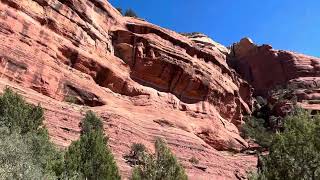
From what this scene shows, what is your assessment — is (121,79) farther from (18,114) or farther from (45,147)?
(45,147)

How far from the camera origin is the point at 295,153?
2138cm

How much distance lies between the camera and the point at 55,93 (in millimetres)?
44500

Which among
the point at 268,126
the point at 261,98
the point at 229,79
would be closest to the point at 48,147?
the point at 229,79

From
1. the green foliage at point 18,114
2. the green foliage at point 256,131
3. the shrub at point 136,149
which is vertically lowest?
the shrub at point 136,149

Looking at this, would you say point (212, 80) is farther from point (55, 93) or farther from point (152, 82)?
point (55, 93)

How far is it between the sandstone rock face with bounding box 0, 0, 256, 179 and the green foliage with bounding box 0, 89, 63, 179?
154 inches

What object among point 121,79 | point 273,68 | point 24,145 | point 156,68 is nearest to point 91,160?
point 24,145

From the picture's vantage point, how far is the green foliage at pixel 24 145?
16942 mm

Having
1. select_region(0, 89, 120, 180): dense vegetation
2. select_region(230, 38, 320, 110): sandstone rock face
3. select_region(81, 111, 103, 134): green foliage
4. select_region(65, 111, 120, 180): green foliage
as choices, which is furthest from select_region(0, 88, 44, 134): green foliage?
select_region(230, 38, 320, 110): sandstone rock face

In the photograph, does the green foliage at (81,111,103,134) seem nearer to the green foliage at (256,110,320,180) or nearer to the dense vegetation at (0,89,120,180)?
the dense vegetation at (0,89,120,180)

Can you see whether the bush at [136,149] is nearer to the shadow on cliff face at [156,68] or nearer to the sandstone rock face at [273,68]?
the shadow on cliff face at [156,68]

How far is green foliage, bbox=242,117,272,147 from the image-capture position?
239 ft

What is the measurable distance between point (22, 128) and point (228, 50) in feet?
272

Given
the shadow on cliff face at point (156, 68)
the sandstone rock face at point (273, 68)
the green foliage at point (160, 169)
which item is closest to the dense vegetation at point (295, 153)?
the green foliage at point (160, 169)
